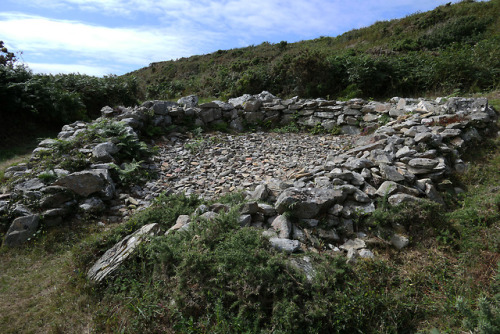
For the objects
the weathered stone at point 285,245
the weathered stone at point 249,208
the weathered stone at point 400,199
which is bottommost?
the weathered stone at point 285,245

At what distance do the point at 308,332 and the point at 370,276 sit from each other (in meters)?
1.11

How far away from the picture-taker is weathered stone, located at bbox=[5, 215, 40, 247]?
4824mm

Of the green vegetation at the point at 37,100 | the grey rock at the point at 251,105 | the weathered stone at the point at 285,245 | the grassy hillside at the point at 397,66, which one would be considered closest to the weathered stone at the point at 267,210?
the weathered stone at the point at 285,245

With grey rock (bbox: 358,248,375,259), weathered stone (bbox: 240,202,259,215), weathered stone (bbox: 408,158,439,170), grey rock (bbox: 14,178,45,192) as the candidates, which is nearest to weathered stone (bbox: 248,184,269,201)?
weathered stone (bbox: 240,202,259,215)

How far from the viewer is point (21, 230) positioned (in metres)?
4.92

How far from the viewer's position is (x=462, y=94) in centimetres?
992

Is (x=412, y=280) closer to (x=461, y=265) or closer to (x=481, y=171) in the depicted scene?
(x=461, y=265)

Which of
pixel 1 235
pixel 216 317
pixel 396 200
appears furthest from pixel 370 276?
pixel 1 235

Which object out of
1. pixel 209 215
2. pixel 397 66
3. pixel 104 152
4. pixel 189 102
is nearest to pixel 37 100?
pixel 189 102

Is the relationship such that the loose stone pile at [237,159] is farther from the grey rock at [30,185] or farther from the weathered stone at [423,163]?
the grey rock at [30,185]

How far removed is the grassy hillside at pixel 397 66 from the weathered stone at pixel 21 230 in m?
10.9

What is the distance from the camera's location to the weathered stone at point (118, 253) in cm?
397

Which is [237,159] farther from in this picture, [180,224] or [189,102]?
[189,102]

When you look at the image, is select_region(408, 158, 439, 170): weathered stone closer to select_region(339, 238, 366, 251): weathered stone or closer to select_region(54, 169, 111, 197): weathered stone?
select_region(339, 238, 366, 251): weathered stone
